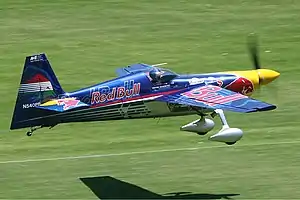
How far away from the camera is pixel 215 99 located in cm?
2294

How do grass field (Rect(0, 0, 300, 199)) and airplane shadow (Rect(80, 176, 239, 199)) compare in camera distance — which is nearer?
airplane shadow (Rect(80, 176, 239, 199))

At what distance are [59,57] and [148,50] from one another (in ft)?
10.4

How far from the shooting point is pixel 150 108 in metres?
24.4

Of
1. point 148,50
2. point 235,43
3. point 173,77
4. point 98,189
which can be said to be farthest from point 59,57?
point 98,189

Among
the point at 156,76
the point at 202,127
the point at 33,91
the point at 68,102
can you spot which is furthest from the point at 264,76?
the point at 33,91

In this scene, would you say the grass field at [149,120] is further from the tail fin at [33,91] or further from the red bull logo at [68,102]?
the red bull logo at [68,102]

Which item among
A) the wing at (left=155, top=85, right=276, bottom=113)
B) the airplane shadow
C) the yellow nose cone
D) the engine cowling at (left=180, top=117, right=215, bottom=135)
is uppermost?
the wing at (left=155, top=85, right=276, bottom=113)

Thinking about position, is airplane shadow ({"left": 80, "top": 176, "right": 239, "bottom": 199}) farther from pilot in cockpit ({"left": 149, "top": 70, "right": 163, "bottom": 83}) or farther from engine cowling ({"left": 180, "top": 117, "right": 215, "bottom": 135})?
pilot in cockpit ({"left": 149, "top": 70, "right": 163, "bottom": 83})

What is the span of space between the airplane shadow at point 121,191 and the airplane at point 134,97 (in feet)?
4.86

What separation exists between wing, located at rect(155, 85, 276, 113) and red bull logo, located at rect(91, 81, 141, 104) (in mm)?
612

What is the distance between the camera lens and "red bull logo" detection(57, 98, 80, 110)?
2338cm

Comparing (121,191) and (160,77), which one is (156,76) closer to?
(160,77)

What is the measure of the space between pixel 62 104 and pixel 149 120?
5.32m

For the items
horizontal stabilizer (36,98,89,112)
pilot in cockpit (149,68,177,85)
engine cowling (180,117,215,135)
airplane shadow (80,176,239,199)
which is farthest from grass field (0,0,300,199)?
pilot in cockpit (149,68,177,85)
